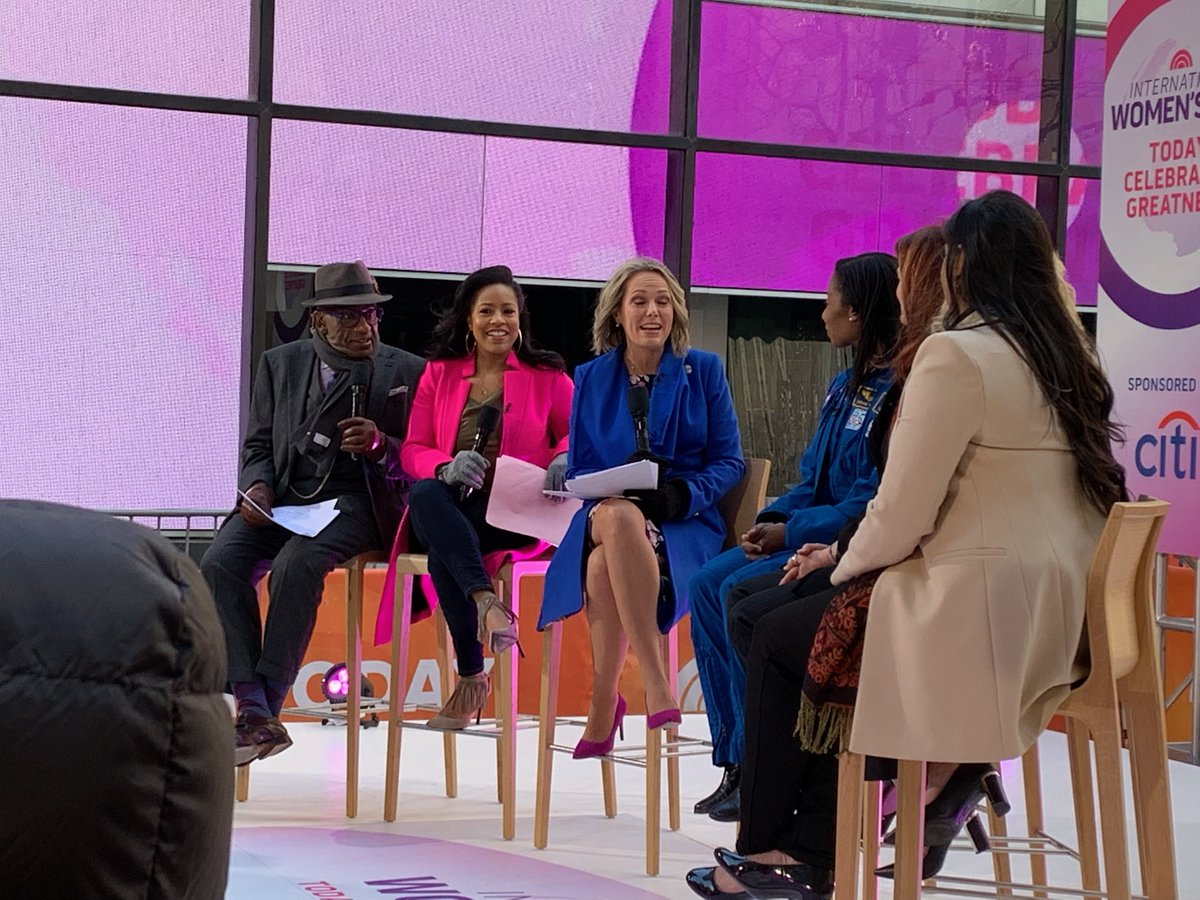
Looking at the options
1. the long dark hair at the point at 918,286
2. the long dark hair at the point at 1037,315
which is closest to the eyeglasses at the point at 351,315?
the long dark hair at the point at 918,286

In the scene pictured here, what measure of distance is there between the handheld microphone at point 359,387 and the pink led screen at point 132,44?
192 centimetres

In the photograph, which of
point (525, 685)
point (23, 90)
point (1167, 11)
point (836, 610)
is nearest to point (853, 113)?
point (1167, 11)

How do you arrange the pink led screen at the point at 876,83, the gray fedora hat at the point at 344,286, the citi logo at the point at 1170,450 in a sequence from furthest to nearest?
the pink led screen at the point at 876,83 → the citi logo at the point at 1170,450 → the gray fedora hat at the point at 344,286

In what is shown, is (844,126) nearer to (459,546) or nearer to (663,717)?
(459,546)

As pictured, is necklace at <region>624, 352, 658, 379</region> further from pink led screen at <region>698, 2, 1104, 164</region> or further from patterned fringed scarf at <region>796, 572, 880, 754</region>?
pink led screen at <region>698, 2, 1104, 164</region>

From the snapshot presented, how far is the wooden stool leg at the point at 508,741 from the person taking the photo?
424 cm

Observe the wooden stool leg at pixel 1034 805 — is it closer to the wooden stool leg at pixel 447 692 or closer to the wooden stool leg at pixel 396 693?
the wooden stool leg at pixel 396 693

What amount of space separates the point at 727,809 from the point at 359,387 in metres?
1.78

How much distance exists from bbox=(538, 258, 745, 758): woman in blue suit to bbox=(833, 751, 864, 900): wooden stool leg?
1.09 m

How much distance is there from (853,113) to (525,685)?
2894 millimetres

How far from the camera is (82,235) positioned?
6074 millimetres

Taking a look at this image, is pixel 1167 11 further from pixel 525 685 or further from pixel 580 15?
pixel 525 685

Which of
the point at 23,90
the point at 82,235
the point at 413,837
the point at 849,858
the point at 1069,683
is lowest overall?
the point at 413,837

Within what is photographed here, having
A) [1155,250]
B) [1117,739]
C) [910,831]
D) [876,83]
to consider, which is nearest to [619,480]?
[910,831]
